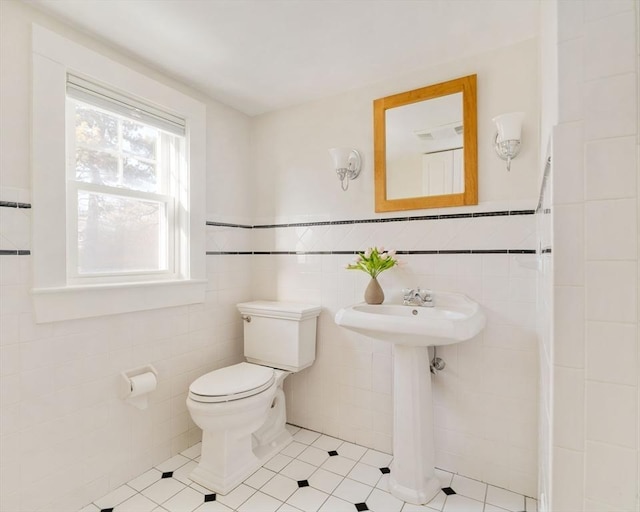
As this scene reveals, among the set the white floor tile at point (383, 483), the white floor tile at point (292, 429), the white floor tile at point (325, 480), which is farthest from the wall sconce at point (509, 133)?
the white floor tile at point (292, 429)

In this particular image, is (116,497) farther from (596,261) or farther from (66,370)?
(596,261)

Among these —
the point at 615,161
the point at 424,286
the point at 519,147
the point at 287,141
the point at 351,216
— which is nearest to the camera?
the point at 615,161

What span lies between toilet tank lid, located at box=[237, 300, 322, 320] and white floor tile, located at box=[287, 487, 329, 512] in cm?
90

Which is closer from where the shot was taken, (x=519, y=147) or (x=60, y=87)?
(x=60, y=87)

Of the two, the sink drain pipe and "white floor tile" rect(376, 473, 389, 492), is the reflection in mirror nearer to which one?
the sink drain pipe

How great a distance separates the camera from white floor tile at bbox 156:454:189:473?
6.34ft

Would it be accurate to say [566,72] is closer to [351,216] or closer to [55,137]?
[351,216]

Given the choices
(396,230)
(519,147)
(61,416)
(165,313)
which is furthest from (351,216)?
(61,416)

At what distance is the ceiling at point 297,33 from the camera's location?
4.92 ft

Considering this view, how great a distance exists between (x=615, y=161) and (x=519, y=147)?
3.70ft

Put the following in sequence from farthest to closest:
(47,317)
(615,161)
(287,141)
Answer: (287,141)
(47,317)
(615,161)

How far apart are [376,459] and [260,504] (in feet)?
2.36

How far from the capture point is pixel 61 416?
5.16ft

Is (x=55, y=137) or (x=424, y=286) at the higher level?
(x=55, y=137)
